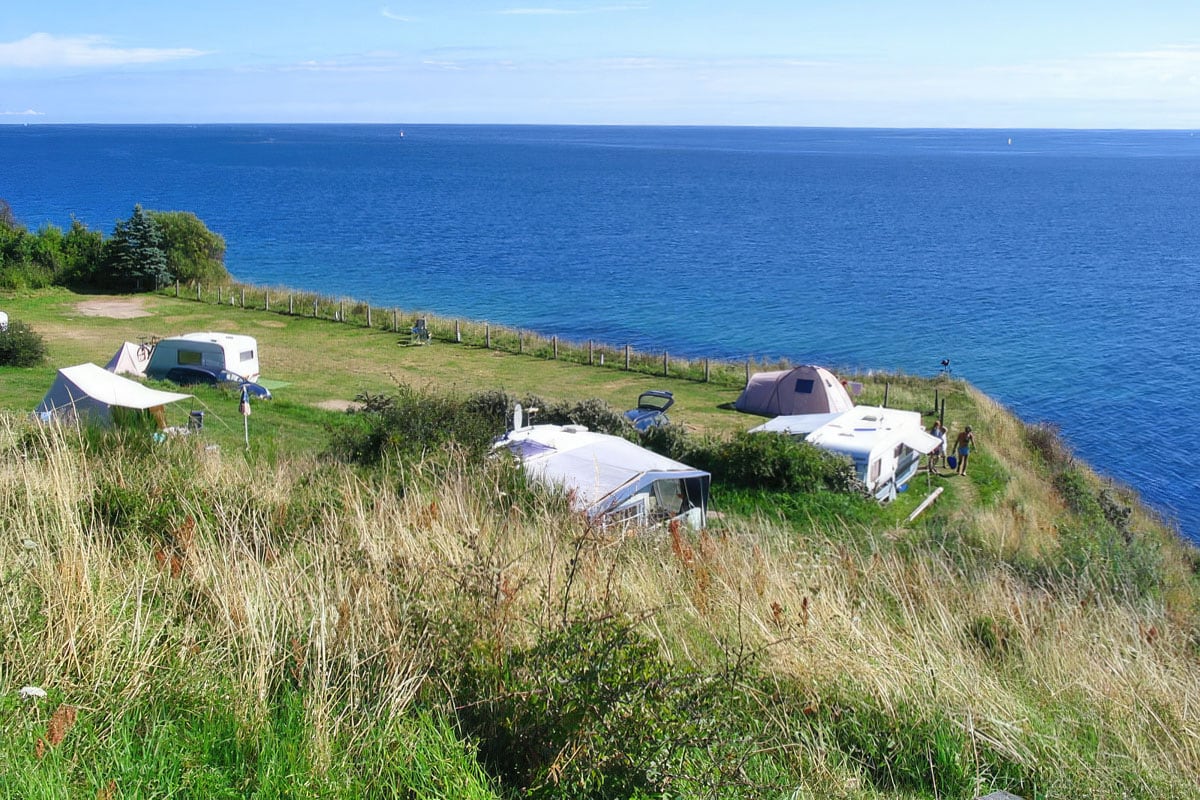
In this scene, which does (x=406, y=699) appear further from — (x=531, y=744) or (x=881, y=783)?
(x=881, y=783)

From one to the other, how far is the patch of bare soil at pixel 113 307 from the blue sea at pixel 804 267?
15.0 m

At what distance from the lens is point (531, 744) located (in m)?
3.69

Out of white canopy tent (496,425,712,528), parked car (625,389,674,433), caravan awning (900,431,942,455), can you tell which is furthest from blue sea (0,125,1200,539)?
white canopy tent (496,425,712,528)

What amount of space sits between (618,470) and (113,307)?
32.4 meters

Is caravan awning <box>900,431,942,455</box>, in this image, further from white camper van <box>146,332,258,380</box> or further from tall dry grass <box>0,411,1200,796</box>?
white camper van <box>146,332,258,380</box>

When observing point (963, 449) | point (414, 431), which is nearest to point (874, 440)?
point (963, 449)

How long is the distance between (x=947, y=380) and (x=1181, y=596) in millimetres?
23752

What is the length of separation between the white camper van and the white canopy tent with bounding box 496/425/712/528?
13978 millimetres

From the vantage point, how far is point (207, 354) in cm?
2750

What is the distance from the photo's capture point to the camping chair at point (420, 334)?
1407 inches

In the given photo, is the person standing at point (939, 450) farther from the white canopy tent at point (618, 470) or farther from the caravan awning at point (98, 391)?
the caravan awning at point (98, 391)

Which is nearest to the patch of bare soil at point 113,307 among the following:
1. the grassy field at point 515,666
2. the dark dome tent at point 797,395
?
the dark dome tent at point 797,395

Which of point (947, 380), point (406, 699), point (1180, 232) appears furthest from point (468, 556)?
point (1180, 232)

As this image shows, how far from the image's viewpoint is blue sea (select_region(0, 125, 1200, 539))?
39.9 m
